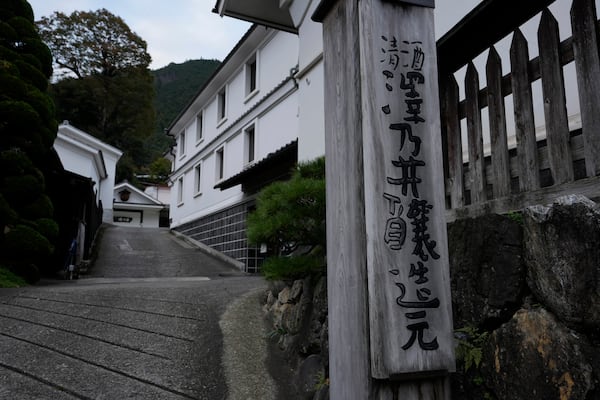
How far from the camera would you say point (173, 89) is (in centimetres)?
6306

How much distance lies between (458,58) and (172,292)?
5.50m

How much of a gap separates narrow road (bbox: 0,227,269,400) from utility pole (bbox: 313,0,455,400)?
199 cm

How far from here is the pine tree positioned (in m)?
8.82

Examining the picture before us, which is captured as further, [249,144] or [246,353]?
[249,144]

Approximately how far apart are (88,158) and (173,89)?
139 feet

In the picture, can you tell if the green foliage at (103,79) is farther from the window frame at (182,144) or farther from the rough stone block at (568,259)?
the rough stone block at (568,259)

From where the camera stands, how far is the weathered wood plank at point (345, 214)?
7.60 ft

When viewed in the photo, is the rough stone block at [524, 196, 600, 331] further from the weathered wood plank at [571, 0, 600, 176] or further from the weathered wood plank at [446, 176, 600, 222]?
the weathered wood plank at [571, 0, 600, 176]

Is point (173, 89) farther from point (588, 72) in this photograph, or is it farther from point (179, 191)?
point (588, 72)

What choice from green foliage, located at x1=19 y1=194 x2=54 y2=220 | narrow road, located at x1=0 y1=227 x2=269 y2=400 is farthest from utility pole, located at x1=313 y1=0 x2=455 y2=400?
green foliage, located at x1=19 y1=194 x2=54 y2=220

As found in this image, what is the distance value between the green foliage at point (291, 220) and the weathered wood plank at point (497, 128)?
1.47 meters

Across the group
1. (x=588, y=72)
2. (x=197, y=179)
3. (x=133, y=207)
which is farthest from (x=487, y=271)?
(x=133, y=207)

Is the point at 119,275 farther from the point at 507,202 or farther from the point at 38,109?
the point at 507,202

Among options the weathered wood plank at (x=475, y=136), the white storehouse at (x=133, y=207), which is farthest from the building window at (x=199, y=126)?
the weathered wood plank at (x=475, y=136)
